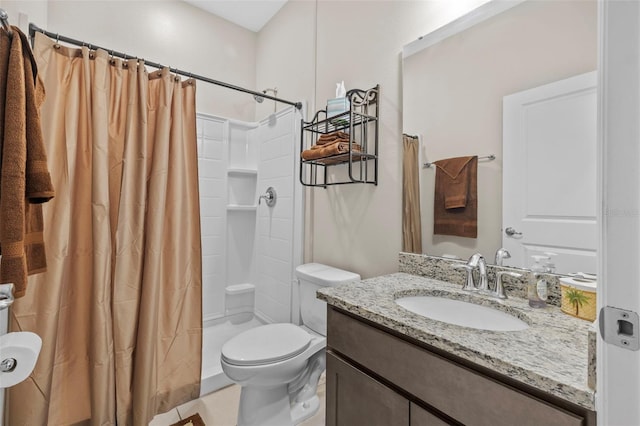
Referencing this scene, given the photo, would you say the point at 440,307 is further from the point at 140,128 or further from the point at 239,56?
the point at 239,56

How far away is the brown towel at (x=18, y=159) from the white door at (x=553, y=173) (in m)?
1.56

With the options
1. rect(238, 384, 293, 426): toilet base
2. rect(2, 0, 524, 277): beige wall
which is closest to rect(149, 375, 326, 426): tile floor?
rect(238, 384, 293, 426): toilet base

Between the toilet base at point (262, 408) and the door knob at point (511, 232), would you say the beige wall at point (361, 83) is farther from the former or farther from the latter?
the toilet base at point (262, 408)

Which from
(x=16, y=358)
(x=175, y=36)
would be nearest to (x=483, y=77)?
(x=16, y=358)

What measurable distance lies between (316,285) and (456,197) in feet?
2.91

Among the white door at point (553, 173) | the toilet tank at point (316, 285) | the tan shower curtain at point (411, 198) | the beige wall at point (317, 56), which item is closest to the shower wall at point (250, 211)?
the beige wall at point (317, 56)

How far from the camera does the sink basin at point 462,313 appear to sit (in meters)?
0.94

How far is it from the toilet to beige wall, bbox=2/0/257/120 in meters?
1.82

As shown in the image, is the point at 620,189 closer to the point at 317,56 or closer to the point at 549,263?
the point at 549,263

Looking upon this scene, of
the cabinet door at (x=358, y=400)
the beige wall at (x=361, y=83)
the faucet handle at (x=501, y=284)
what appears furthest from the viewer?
the beige wall at (x=361, y=83)

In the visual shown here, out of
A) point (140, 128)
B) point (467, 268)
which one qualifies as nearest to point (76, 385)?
point (140, 128)

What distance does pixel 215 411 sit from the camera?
63.4 inches

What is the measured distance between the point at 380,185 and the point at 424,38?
713mm

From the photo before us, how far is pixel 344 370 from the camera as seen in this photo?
3.24 feet
